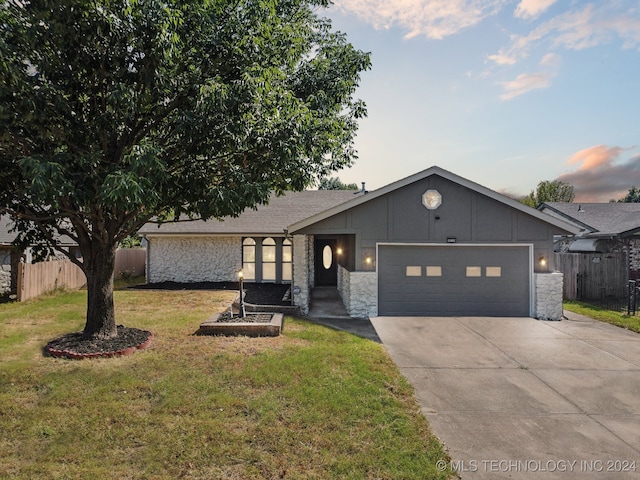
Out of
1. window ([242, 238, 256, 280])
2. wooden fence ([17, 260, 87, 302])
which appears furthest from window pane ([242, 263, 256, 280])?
wooden fence ([17, 260, 87, 302])

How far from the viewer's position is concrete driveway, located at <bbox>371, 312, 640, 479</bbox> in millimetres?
3846

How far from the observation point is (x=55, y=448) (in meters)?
3.89

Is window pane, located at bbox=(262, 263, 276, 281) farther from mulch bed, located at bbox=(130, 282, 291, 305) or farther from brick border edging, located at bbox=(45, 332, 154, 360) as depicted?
brick border edging, located at bbox=(45, 332, 154, 360)

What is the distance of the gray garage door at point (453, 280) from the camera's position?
11008mm

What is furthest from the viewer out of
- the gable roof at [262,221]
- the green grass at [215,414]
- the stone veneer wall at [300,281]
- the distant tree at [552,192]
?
the distant tree at [552,192]

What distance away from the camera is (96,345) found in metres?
7.16

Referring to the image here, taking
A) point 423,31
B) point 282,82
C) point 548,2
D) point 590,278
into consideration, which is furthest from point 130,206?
point 590,278

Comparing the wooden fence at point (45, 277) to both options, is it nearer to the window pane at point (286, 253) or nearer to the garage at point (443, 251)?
the window pane at point (286, 253)

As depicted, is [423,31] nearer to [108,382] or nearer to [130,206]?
[130,206]

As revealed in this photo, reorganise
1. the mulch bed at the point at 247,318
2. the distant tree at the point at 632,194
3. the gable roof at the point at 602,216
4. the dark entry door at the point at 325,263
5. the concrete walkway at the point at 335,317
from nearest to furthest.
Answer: the mulch bed at the point at 247,318
the concrete walkway at the point at 335,317
the gable roof at the point at 602,216
the dark entry door at the point at 325,263
the distant tree at the point at 632,194

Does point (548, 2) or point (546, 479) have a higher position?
point (548, 2)

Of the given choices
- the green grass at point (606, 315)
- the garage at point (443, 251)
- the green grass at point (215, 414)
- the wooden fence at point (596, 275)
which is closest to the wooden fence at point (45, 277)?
the green grass at point (215, 414)

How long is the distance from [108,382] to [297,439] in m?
3.67

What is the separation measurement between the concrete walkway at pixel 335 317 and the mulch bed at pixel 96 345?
4.90 metres
